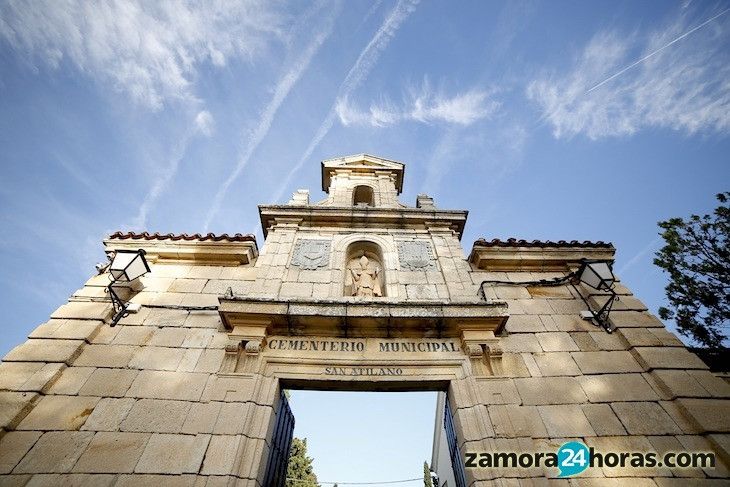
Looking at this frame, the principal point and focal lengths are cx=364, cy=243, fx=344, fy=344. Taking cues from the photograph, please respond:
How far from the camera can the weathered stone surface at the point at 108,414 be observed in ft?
15.1

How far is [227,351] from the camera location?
5.45 meters

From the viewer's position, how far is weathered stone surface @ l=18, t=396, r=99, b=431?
4.56 metres

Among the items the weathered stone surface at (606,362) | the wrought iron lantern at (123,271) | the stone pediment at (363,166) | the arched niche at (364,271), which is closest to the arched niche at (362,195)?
the stone pediment at (363,166)

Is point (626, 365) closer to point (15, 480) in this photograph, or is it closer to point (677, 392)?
point (677, 392)

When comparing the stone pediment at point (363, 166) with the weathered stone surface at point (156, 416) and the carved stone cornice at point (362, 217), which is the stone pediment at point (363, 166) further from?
the weathered stone surface at point (156, 416)

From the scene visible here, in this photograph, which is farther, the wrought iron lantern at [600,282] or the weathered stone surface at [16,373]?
the wrought iron lantern at [600,282]

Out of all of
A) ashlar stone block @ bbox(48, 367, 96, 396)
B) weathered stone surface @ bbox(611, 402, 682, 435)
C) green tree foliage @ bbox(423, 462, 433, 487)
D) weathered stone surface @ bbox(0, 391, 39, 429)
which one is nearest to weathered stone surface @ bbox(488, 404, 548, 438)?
weathered stone surface @ bbox(611, 402, 682, 435)

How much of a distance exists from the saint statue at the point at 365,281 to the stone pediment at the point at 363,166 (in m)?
4.62

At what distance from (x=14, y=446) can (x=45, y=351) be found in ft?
4.86

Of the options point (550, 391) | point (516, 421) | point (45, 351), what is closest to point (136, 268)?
point (45, 351)

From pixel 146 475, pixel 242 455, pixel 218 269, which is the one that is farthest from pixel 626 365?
pixel 218 269

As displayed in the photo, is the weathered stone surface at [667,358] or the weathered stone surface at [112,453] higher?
the weathered stone surface at [667,358]

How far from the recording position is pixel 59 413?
4695 mm

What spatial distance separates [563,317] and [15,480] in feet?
27.2
